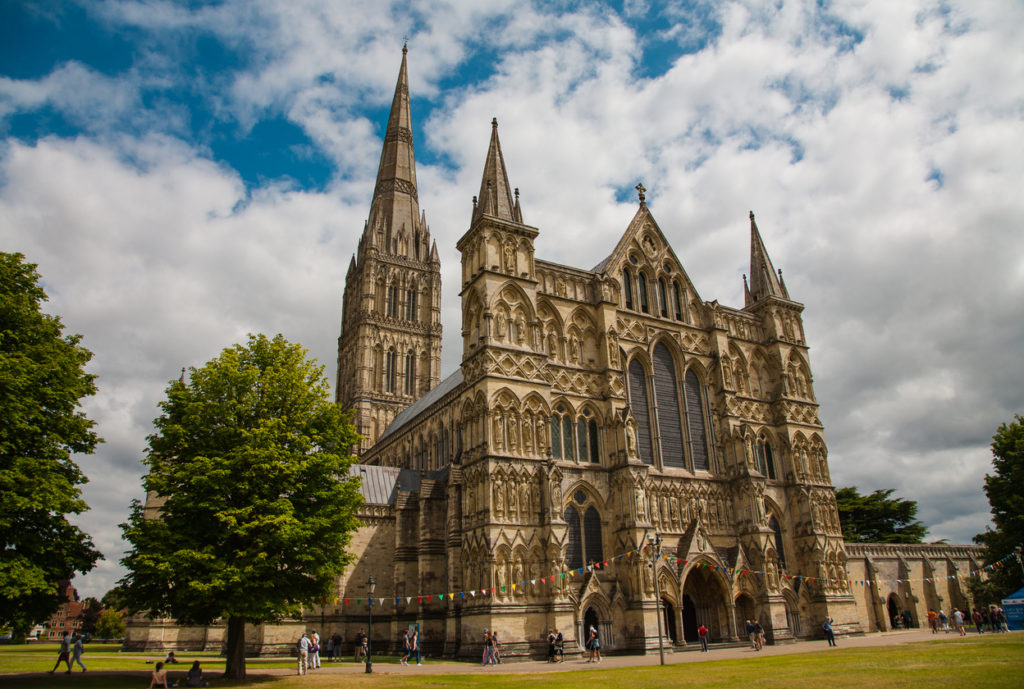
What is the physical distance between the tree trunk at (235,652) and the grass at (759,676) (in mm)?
505

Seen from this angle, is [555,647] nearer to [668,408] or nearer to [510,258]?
[668,408]

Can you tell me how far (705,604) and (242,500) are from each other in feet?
79.1

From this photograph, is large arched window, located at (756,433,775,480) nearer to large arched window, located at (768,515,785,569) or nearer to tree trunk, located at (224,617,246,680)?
large arched window, located at (768,515,785,569)

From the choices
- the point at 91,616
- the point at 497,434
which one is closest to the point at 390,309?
the point at 497,434

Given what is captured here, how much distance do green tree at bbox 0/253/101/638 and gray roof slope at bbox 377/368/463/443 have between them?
21.2 meters

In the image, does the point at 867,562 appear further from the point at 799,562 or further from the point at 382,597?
the point at 382,597

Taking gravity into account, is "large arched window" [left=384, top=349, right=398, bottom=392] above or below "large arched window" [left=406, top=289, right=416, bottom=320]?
below

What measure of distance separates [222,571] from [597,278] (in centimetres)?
2444

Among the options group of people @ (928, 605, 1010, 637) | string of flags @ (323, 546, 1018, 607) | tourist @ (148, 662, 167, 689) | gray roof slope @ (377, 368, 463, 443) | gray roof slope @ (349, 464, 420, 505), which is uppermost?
gray roof slope @ (377, 368, 463, 443)

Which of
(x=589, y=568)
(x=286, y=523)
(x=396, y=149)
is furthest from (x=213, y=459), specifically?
(x=396, y=149)

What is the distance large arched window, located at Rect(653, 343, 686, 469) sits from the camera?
36469mm

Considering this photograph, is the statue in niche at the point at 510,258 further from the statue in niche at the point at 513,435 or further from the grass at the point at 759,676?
the grass at the point at 759,676

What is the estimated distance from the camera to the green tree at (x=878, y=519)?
62.0m

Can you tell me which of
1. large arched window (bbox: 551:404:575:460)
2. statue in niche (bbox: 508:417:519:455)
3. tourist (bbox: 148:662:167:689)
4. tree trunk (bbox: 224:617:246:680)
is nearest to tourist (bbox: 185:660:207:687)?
tourist (bbox: 148:662:167:689)
